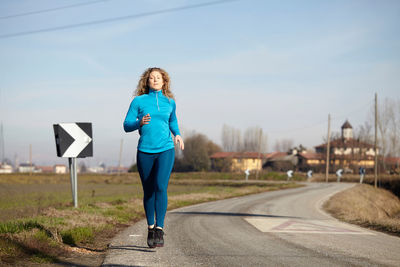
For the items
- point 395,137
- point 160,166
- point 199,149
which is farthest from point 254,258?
point 199,149

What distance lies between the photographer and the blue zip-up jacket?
4867 mm

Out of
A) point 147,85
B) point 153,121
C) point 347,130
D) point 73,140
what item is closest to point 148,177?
point 153,121

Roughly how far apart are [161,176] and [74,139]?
614 centimetres

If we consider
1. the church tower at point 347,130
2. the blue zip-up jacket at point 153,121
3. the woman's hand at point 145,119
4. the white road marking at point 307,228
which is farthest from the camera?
the church tower at point 347,130

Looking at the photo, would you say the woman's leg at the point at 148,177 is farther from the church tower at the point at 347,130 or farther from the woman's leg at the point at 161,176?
the church tower at the point at 347,130

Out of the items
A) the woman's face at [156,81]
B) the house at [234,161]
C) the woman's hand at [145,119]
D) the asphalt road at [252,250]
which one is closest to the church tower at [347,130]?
the house at [234,161]

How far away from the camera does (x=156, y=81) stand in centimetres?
505

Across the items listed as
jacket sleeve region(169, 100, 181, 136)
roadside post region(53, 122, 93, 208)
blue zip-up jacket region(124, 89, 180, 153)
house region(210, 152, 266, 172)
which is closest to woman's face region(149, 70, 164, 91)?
blue zip-up jacket region(124, 89, 180, 153)

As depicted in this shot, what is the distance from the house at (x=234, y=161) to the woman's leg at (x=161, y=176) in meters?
97.1

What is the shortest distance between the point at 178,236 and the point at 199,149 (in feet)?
Answer: 300

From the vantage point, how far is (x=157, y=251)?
5.45 m

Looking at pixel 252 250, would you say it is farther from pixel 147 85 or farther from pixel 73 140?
pixel 73 140

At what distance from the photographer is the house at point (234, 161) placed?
10294cm

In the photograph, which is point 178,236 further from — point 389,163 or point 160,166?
point 389,163
